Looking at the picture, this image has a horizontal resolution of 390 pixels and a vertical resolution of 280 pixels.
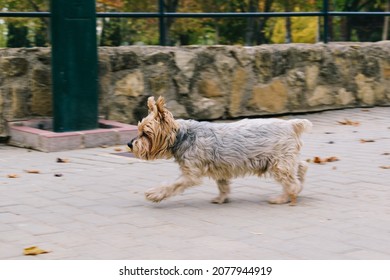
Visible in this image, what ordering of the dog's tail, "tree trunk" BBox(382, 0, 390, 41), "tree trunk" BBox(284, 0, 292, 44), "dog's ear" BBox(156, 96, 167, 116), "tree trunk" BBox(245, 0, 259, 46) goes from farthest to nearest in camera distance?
"tree trunk" BBox(382, 0, 390, 41), "tree trunk" BBox(284, 0, 292, 44), "tree trunk" BBox(245, 0, 259, 46), the dog's tail, "dog's ear" BBox(156, 96, 167, 116)

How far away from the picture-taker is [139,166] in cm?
835

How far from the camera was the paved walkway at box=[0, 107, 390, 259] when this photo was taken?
16.6ft

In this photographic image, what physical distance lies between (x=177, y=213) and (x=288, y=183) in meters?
0.96

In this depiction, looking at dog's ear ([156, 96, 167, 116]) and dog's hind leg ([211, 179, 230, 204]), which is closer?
Answer: dog's ear ([156, 96, 167, 116])

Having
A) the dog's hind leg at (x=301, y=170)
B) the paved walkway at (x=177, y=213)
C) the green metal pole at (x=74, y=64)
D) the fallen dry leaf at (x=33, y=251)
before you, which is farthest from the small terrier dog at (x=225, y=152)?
the green metal pole at (x=74, y=64)

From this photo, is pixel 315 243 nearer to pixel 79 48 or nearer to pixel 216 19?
pixel 79 48

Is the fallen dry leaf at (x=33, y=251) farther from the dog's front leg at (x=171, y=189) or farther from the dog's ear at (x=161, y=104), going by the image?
the dog's ear at (x=161, y=104)

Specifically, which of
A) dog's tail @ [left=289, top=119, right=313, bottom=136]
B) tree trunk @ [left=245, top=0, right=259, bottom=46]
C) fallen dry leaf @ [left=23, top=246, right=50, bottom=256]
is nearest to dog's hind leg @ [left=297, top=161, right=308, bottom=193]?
dog's tail @ [left=289, top=119, right=313, bottom=136]

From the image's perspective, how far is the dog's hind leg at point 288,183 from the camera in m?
6.44

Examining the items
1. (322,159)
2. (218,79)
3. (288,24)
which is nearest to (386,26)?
(288,24)

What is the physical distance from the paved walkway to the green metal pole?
1.56ft

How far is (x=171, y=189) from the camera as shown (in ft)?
21.1

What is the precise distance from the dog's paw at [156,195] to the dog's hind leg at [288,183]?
36.4 inches

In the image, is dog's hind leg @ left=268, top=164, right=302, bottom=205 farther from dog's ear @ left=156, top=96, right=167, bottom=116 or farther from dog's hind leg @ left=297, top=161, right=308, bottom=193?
dog's ear @ left=156, top=96, right=167, bottom=116
